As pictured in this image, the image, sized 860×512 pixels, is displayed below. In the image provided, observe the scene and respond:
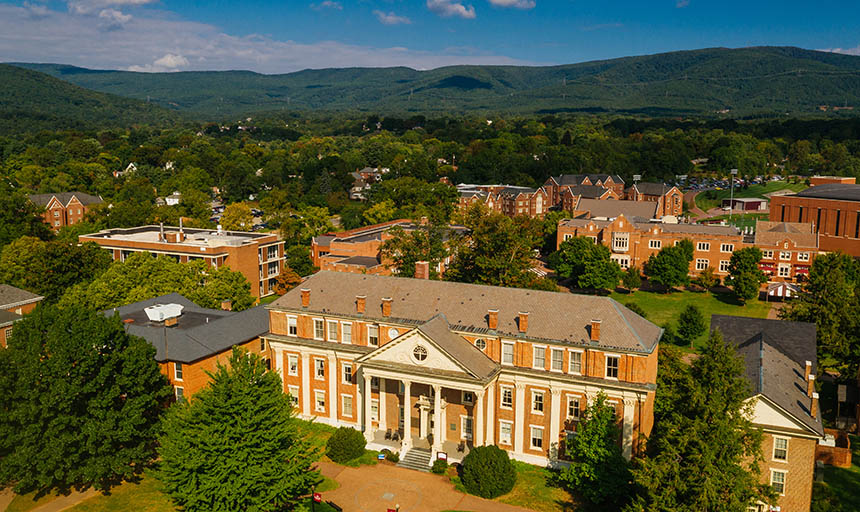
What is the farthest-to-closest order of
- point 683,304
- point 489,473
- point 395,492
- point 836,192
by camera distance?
point 836,192
point 683,304
point 395,492
point 489,473

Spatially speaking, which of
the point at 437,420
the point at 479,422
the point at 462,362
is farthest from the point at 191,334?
the point at 479,422

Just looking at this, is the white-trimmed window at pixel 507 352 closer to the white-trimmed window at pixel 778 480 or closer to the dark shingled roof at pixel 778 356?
the dark shingled roof at pixel 778 356

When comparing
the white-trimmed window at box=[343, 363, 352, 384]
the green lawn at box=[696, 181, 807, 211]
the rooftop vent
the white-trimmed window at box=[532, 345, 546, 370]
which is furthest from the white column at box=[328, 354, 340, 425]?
Answer: the green lawn at box=[696, 181, 807, 211]

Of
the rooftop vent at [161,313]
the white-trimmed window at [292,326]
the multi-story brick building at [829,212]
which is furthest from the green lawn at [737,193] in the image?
the rooftop vent at [161,313]

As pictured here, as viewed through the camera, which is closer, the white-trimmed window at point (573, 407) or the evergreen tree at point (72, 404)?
the evergreen tree at point (72, 404)

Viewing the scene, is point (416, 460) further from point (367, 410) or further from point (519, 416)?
point (519, 416)

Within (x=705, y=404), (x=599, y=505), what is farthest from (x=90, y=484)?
(x=705, y=404)
